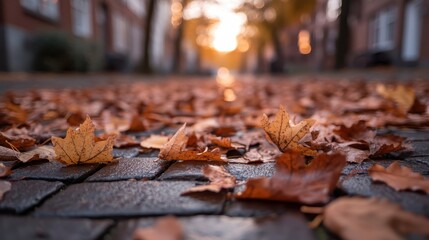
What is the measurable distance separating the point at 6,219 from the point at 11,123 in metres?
1.62

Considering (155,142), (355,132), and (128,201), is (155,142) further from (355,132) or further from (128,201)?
(355,132)

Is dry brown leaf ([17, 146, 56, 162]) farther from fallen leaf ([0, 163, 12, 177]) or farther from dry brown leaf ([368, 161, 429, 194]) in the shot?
dry brown leaf ([368, 161, 429, 194])

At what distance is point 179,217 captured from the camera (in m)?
0.95

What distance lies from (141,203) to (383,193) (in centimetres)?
69

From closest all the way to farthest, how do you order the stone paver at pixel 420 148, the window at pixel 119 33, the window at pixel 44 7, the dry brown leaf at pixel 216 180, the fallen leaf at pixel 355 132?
the dry brown leaf at pixel 216 180
the stone paver at pixel 420 148
the fallen leaf at pixel 355 132
the window at pixel 44 7
the window at pixel 119 33

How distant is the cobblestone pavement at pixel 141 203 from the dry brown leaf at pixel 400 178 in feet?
0.09

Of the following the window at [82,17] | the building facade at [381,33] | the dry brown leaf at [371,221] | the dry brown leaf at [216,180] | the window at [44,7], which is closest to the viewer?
the dry brown leaf at [371,221]

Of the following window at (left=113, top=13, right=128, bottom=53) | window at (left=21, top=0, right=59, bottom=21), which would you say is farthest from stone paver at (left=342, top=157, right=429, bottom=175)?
window at (left=113, top=13, right=128, bottom=53)

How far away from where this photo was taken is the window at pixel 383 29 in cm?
2017

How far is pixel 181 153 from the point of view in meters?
1.47

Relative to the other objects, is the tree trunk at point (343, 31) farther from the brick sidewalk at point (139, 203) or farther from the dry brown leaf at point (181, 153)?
the dry brown leaf at point (181, 153)

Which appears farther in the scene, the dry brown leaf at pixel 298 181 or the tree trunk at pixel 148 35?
the tree trunk at pixel 148 35

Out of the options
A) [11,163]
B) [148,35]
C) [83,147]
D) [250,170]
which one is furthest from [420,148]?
[148,35]

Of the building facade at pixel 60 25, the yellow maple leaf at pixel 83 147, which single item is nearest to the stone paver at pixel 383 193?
the yellow maple leaf at pixel 83 147
